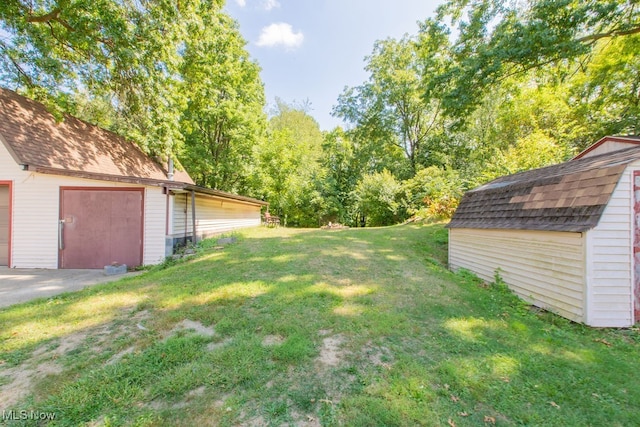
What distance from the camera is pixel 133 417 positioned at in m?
2.05

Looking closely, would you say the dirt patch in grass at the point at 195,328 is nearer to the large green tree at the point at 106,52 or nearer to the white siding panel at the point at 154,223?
the white siding panel at the point at 154,223

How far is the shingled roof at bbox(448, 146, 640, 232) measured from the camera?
13.3 ft

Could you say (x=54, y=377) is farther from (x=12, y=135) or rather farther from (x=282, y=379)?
(x=12, y=135)

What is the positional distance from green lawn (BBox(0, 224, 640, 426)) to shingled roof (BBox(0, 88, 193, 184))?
15.5ft

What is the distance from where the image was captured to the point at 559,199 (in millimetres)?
4707

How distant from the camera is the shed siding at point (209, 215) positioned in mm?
8688

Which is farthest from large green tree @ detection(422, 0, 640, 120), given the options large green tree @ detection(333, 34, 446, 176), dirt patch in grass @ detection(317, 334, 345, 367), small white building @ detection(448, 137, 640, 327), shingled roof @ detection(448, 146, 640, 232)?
large green tree @ detection(333, 34, 446, 176)

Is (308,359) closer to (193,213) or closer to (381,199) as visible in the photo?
(193,213)

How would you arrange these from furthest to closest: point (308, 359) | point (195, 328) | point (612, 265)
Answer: point (612, 265), point (195, 328), point (308, 359)

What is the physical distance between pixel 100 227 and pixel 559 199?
35.6 feet

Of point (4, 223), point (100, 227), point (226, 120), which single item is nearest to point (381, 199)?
point (226, 120)

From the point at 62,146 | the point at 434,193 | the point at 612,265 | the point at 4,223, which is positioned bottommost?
the point at 612,265

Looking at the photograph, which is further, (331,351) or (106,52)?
(106,52)

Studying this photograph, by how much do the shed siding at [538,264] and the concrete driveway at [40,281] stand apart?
8566mm
